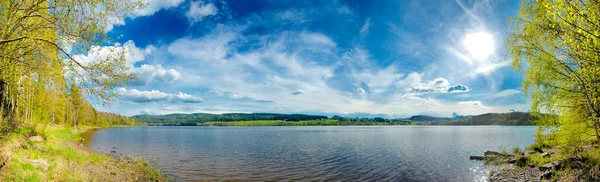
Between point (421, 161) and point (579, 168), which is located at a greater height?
point (579, 168)

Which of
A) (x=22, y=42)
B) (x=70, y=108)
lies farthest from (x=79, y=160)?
(x=70, y=108)

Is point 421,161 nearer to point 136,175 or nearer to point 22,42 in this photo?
point 136,175

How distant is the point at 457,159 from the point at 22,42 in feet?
136

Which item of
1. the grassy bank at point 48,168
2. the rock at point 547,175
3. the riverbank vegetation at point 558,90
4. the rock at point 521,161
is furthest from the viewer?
the rock at point 521,161

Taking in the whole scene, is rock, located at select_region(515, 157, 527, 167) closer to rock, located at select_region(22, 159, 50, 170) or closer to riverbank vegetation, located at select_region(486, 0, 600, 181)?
riverbank vegetation, located at select_region(486, 0, 600, 181)

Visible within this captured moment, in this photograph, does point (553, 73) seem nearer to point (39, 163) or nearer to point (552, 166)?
point (552, 166)

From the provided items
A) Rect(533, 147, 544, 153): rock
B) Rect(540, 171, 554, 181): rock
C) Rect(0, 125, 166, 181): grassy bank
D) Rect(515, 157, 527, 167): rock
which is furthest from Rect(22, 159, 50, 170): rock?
Rect(533, 147, 544, 153): rock

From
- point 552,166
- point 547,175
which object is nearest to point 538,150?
point 552,166

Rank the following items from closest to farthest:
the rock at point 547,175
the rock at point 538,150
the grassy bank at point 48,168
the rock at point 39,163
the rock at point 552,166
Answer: the grassy bank at point 48,168 → the rock at point 39,163 → the rock at point 547,175 → the rock at point 552,166 → the rock at point 538,150

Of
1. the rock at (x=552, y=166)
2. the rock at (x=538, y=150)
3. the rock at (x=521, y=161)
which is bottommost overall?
the rock at (x=521, y=161)

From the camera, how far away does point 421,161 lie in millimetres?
34688

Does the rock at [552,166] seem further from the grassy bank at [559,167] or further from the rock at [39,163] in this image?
the rock at [39,163]

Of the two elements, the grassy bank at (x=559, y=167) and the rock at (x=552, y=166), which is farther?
the rock at (x=552, y=166)

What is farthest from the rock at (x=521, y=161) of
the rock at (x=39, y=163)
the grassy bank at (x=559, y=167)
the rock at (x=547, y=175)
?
the rock at (x=39, y=163)
